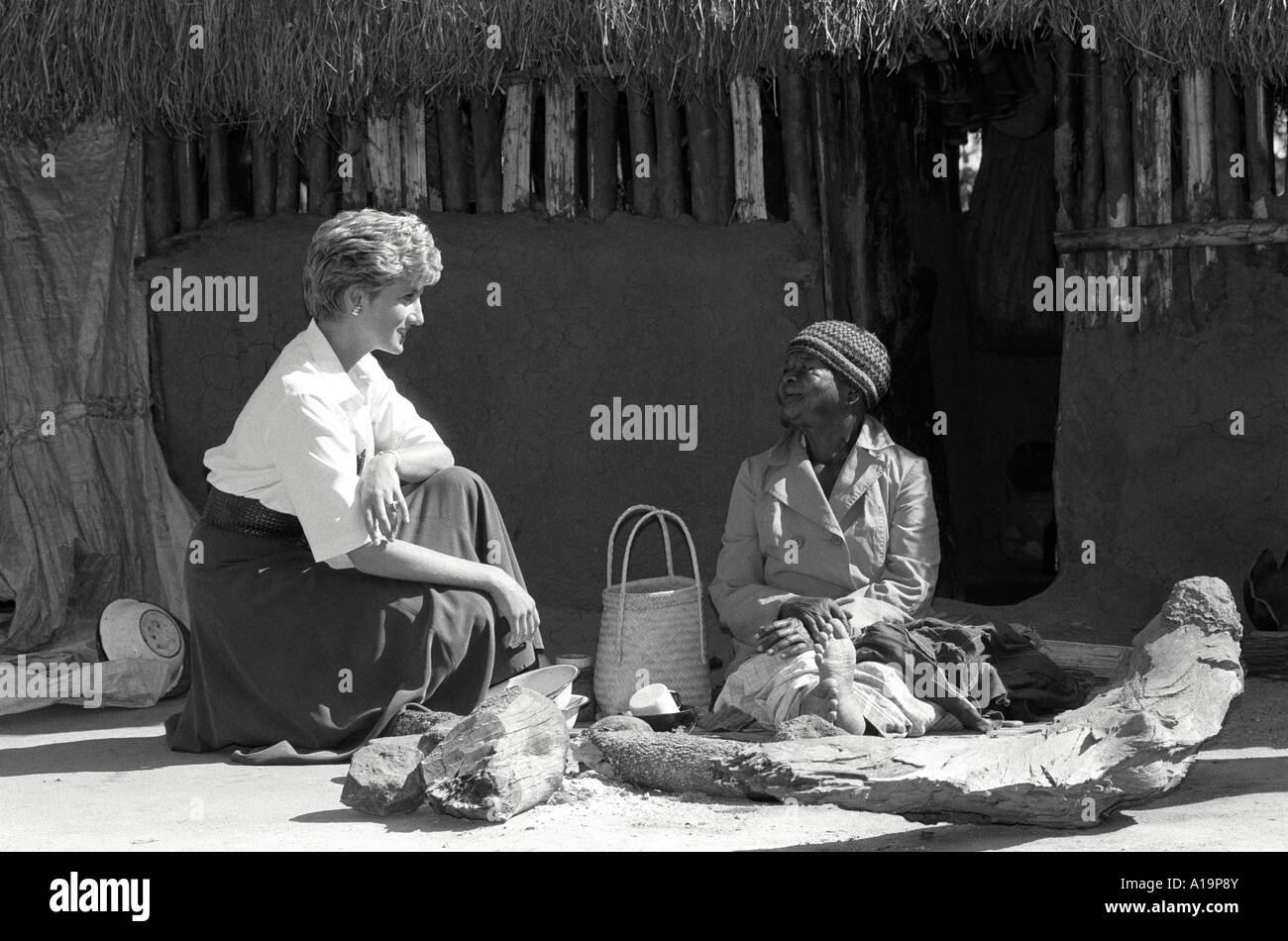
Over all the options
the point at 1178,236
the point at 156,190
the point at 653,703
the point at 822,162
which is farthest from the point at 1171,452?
the point at 156,190

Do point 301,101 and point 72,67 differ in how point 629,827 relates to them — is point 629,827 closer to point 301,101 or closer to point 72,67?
point 301,101

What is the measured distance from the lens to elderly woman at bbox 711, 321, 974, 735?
5.32 m

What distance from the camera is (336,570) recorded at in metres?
4.82

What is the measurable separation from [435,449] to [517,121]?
1973 millimetres

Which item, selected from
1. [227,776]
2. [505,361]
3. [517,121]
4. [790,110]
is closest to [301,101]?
[517,121]

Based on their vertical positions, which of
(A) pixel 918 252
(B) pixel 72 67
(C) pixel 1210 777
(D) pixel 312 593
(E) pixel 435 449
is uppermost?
(B) pixel 72 67

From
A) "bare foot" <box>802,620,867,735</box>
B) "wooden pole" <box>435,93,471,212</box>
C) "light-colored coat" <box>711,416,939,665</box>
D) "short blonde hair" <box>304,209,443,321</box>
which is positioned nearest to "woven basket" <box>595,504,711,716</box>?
"light-colored coat" <box>711,416,939,665</box>

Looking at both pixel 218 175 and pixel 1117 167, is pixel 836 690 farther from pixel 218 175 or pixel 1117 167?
pixel 218 175

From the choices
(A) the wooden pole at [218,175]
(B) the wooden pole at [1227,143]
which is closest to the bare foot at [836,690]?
(B) the wooden pole at [1227,143]

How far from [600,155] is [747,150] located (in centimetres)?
56

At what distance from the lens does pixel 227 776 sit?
4.59 metres

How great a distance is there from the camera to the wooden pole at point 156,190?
22.4 feet

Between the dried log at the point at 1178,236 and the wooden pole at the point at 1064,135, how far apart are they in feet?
0.33

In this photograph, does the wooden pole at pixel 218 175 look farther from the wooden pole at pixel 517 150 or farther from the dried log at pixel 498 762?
the dried log at pixel 498 762
